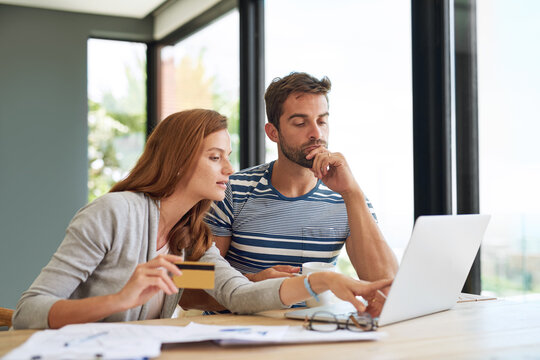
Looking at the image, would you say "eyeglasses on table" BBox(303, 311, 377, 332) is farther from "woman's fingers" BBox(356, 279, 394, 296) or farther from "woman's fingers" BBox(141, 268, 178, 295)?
"woman's fingers" BBox(141, 268, 178, 295)

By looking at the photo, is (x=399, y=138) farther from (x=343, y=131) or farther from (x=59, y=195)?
(x=59, y=195)

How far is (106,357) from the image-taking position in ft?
3.09

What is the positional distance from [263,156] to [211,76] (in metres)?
0.89

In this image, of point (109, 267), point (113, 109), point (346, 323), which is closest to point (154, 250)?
point (109, 267)

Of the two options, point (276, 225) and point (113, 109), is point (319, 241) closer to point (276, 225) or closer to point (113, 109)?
point (276, 225)

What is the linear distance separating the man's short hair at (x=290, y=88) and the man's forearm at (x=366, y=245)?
16.6 inches

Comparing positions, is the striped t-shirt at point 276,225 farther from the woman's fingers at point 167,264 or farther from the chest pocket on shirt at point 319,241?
the woman's fingers at point 167,264

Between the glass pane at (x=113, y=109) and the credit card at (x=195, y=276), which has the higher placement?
the glass pane at (x=113, y=109)

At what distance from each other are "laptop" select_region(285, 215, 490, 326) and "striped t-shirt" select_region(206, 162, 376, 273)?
499mm

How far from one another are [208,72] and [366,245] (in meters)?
2.53

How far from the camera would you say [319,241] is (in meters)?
1.99

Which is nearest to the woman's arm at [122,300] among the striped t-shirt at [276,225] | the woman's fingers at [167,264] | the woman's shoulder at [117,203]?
the woman's fingers at [167,264]

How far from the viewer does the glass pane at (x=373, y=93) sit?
231 cm

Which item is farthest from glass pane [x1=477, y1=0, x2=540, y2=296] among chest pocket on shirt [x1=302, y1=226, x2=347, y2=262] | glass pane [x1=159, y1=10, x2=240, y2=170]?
glass pane [x1=159, y1=10, x2=240, y2=170]
